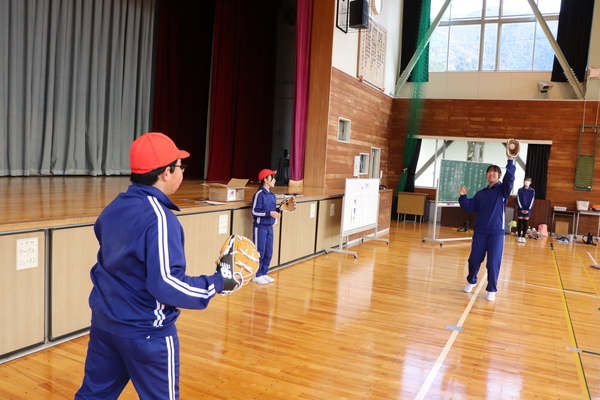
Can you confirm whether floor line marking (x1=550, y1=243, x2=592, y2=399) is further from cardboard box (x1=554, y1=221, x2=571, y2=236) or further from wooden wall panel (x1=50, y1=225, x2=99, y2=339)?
cardboard box (x1=554, y1=221, x2=571, y2=236)

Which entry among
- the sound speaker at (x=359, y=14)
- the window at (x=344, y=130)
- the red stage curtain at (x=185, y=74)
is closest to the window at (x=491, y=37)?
the window at (x=344, y=130)

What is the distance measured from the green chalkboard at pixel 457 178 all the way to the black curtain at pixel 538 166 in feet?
8.66

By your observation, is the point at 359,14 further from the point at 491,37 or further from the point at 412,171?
the point at 491,37

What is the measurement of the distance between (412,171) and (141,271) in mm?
13480

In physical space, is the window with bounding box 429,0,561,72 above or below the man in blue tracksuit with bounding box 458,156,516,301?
above

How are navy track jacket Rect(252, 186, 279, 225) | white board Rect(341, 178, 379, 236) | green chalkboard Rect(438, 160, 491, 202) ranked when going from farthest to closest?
1. green chalkboard Rect(438, 160, 491, 202)
2. white board Rect(341, 178, 379, 236)
3. navy track jacket Rect(252, 186, 279, 225)

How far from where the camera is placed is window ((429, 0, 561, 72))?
13734 mm

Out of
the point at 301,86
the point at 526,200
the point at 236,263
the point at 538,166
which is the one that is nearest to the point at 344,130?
the point at 301,86

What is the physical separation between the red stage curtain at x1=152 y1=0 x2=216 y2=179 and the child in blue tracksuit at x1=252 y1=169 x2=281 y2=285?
6.49m

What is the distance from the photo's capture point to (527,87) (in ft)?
45.0

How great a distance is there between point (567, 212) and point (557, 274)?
6.02 metres

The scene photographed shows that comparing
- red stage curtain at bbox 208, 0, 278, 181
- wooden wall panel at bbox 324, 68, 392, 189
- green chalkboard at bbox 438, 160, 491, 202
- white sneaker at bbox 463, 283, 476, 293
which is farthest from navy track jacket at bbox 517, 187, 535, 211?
white sneaker at bbox 463, 283, 476, 293

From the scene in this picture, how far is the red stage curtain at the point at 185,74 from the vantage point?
38.7ft

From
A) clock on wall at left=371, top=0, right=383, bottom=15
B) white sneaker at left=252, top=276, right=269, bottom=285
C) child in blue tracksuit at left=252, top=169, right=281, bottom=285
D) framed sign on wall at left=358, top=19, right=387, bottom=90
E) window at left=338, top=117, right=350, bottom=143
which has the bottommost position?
white sneaker at left=252, top=276, right=269, bottom=285
